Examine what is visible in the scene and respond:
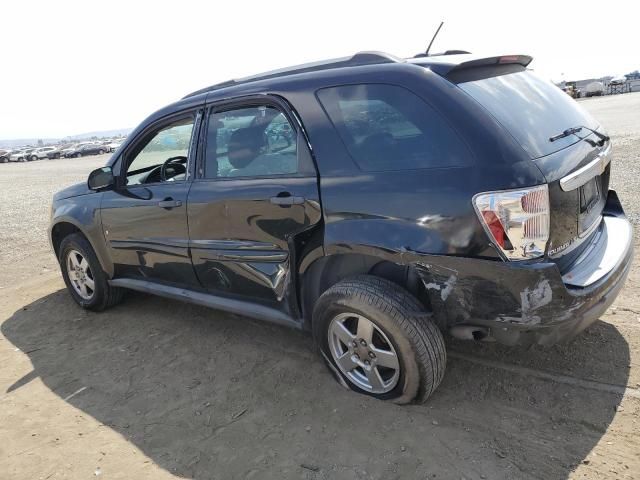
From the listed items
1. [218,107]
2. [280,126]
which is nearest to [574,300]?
[280,126]

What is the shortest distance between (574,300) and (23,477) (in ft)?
9.75

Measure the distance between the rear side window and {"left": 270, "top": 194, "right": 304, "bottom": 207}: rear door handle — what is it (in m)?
0.42

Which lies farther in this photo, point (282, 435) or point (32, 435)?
point (32, 435)

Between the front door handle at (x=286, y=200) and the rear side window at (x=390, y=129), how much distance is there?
42cm

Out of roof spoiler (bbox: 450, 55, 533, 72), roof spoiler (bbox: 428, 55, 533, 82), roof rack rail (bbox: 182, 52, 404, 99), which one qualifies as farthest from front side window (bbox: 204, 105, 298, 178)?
roof spoiler (bbox: 450, 55, 533, 72)

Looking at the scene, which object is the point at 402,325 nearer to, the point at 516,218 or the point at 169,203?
the point at 516,218

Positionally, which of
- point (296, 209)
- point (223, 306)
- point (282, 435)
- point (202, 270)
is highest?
point (296, 209)

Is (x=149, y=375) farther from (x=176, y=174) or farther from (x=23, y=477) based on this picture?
(x=176, y=174)

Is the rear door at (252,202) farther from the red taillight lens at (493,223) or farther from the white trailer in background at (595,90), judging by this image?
the white trailer in background at (595,90)

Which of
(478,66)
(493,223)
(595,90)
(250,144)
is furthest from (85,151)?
(493,223)

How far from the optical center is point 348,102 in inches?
113

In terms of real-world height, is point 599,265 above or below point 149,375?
above

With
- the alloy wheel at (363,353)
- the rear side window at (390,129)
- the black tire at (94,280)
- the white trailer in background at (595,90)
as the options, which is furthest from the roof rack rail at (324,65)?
the white trailer in background at (595,90)

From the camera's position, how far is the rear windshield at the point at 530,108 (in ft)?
8.36
